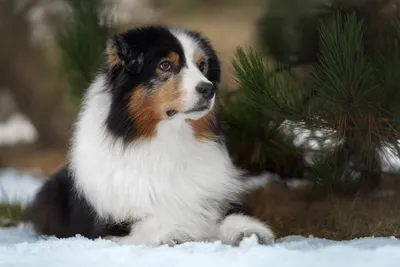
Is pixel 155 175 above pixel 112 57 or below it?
below

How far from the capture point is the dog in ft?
11.2

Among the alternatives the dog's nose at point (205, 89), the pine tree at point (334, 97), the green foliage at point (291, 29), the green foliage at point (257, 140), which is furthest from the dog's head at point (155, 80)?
the green foliage at point (291, 29)

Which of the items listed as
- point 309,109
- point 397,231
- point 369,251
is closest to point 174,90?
point 309,109

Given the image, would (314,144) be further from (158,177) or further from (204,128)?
(158,177)

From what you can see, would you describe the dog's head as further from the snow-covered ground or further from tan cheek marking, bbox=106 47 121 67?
the snow-covered ground

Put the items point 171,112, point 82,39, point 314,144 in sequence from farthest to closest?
point 82,39
point 314,144
point 171,112

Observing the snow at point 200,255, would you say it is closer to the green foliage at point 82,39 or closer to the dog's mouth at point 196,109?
the dog's mouth at point 196,109

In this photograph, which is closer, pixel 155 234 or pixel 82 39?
pixel 155 234

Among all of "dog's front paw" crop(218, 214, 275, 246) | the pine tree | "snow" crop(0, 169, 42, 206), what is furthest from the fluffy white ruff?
"snow" crop(0, 169, 42, 206)

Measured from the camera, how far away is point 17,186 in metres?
6.39

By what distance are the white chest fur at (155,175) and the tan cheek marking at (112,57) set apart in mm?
182

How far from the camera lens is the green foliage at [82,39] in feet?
16.5

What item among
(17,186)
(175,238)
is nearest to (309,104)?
(175,238)

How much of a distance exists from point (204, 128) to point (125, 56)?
583 mm
